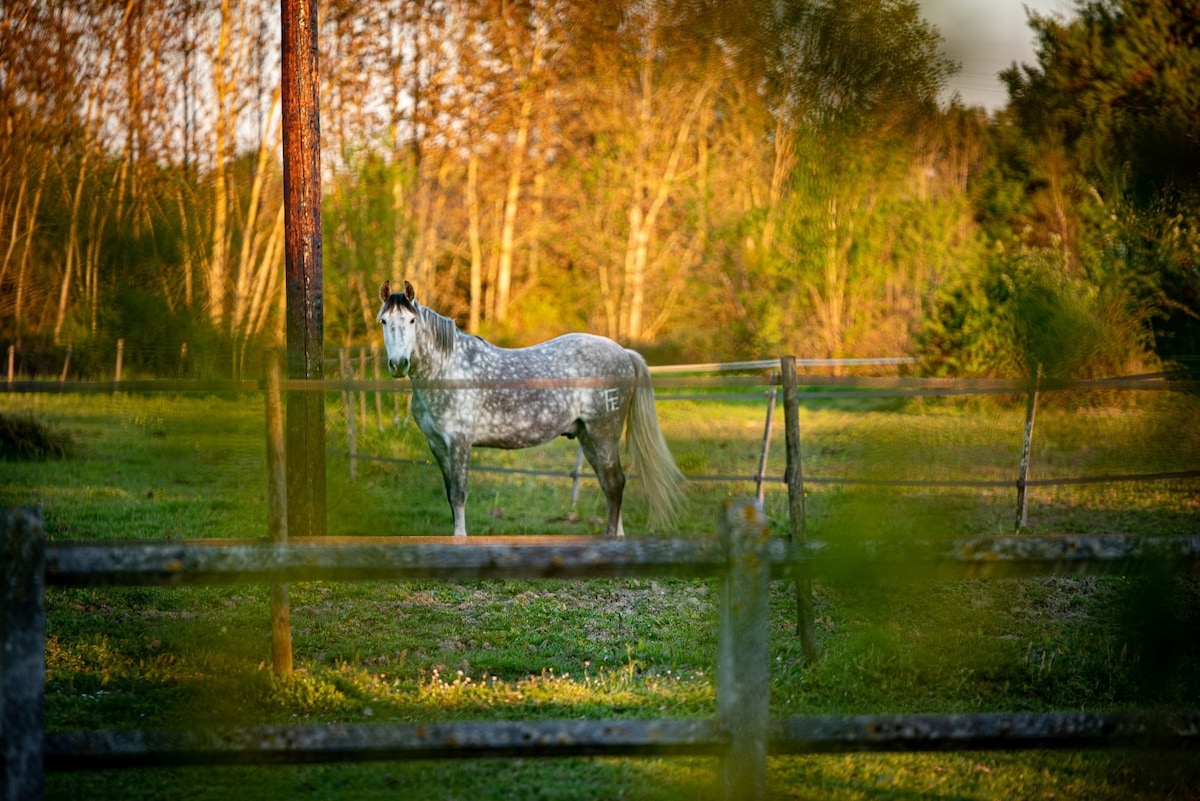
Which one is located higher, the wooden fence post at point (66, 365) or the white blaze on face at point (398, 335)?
the white blaze on face at point (398, 335)

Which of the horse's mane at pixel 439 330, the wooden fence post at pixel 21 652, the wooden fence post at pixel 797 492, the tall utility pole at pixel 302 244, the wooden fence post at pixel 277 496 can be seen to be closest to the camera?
the wooden fence post at pixel 21 652

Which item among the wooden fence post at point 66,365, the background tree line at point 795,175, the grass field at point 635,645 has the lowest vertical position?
the grass field at point 635,645

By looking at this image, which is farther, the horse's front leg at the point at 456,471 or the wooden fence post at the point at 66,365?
the horse's front leg at the point at 456,471

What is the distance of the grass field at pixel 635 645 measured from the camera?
1.41m

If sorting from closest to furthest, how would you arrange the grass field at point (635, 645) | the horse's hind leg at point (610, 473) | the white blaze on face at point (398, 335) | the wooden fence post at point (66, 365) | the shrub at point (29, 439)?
the grass field at point (635, 645)
the wooden fence post at point (66, 365)
the white blaze on face at point (398, 335)
the horse's hind leg at point (610, 473)
the shrub at point (29, 439)

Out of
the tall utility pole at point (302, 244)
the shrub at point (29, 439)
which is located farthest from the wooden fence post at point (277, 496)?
the shrub at point (29, 439)

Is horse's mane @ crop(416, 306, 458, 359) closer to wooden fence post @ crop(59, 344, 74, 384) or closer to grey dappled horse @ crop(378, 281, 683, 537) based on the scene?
grey dappled horse @ crop(378, 281, 683, 537)

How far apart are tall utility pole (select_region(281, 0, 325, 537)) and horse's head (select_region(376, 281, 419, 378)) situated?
0.71m

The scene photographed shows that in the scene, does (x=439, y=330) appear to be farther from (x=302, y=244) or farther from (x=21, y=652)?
(x=21, y=652)

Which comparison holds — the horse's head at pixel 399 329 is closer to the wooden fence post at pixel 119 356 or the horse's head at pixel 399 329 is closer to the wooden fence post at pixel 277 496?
the wooden fence post at pixel 277 496

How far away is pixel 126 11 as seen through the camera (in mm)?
3977

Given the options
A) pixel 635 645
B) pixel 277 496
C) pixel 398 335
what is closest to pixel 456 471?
pixel 398 335

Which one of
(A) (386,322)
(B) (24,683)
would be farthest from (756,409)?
(B) (24,683)

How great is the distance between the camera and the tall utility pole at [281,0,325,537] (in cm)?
498
